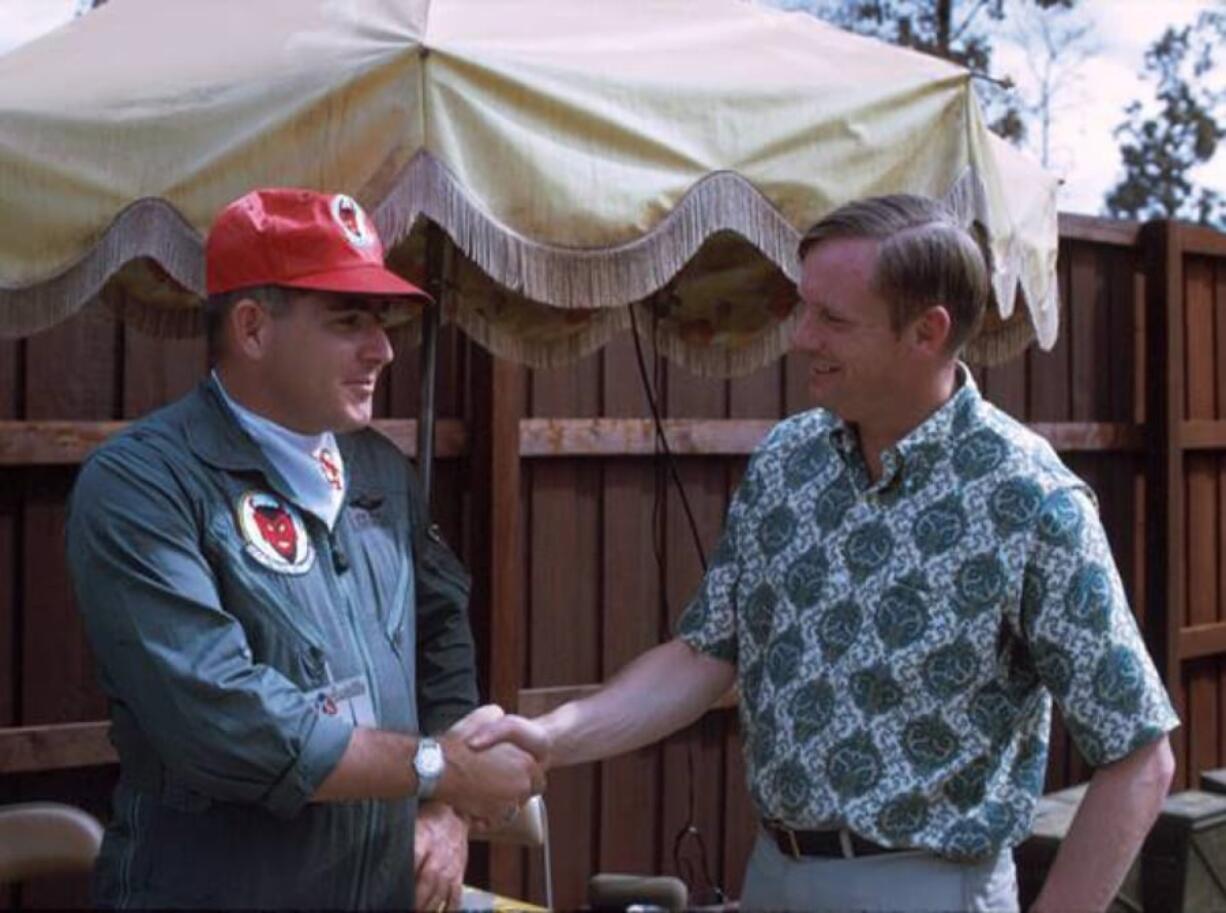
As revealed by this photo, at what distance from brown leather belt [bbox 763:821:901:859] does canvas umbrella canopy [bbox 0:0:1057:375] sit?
0.91 meters

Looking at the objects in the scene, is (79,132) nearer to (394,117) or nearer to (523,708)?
(394,117)

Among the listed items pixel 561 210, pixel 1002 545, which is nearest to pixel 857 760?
pixel 1002 545

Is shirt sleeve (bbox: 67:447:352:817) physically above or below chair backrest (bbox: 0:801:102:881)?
above

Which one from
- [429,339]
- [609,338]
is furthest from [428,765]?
[609,338]

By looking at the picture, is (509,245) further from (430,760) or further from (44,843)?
(44,843)

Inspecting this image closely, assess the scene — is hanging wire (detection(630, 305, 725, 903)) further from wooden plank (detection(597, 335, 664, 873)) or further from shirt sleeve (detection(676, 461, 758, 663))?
shirt sleeve (detection(676, 461, 758, 663))

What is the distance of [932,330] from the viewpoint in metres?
2.49

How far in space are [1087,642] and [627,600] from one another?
10.7 feet

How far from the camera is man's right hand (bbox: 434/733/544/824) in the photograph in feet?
8.33

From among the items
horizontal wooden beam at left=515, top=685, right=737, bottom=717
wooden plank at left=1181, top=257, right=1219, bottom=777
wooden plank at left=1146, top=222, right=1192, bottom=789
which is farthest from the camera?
wooden plank at left=1181, top=257, right=1219, bottom=777

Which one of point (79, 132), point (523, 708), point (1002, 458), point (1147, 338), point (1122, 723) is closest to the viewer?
point (1122, 723)

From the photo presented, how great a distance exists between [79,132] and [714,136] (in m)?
1.06

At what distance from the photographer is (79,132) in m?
2.86

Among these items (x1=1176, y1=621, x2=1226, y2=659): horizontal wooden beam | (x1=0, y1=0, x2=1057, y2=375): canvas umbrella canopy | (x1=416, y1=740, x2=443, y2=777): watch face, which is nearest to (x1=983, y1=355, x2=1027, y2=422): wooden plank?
(x1=1176, y1=621, x2=1226, y2=659): horizontal wooden beam
